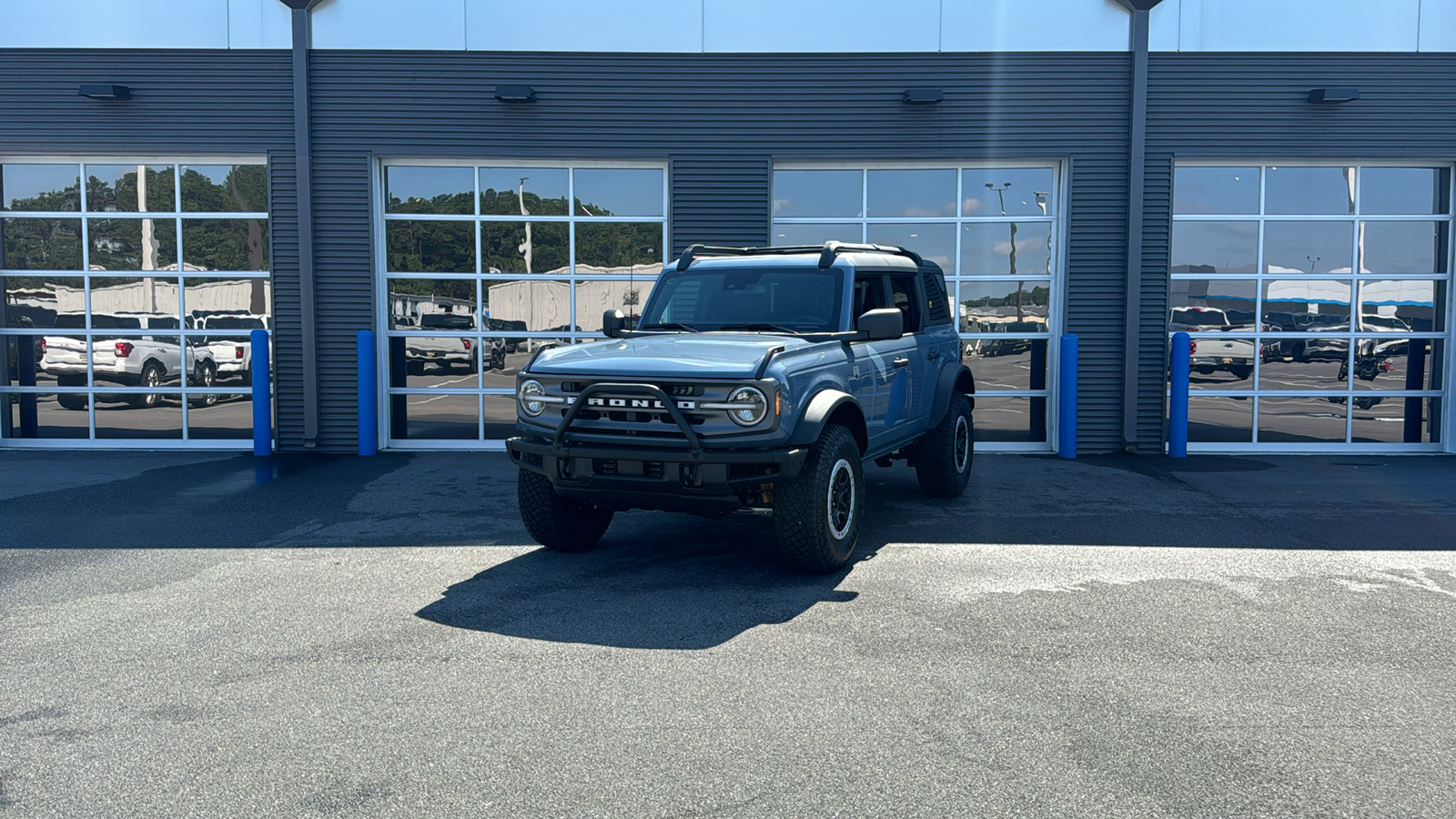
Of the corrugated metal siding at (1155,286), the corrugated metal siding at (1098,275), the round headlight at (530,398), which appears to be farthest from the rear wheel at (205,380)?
the corrugated metal siding at (1155,286)

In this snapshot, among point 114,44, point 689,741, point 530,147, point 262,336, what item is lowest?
point 689,741

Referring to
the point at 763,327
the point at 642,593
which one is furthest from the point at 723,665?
the point at 763,327

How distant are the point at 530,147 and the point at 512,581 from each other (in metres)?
7.27

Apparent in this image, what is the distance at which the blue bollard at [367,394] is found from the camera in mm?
12281

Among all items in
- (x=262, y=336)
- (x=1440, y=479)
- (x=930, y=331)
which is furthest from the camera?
(x=262, y=336)

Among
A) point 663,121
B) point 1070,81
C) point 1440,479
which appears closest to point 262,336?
point 663,121

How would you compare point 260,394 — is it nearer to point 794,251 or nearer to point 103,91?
point 103,91

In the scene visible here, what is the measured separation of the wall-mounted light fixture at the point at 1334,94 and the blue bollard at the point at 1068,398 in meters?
3.79

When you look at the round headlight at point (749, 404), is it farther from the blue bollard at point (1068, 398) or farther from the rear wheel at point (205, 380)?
the rear wheel at point (205, 380)

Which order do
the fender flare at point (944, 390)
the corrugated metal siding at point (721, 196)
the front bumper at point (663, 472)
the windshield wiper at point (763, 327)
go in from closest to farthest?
1. the front bumper at point (663, 472)
2. the windshield wiper at point (763, 327)
3. the fender flare at point (944, 390)
4. the corrugated metal siding at point (721, 196)

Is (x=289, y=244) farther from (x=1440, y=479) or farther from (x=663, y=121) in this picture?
(x=1440, y=479)

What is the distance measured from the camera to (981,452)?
12688 mm

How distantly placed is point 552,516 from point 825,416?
6.15 ft

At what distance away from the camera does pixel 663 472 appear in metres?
6.34
